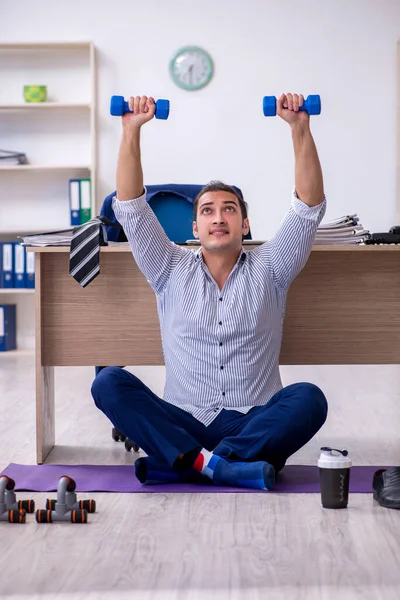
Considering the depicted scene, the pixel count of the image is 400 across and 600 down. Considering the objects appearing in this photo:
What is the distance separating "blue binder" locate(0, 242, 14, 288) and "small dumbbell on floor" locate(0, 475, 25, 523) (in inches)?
163

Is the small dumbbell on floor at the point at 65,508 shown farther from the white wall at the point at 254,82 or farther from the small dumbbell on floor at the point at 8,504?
the white wall at the point at 254,82

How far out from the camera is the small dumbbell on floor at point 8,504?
202 cm

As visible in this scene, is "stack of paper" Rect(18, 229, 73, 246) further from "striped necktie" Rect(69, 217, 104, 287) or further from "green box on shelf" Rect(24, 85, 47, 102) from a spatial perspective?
"green box on shelf" Rect(24, 85, 47, 102)

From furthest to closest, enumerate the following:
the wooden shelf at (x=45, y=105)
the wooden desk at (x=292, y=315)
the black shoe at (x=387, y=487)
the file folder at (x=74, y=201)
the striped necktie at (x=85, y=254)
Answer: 1. the file folder at (x=74, y=201)
2. the wooden shelf at (x=45, y=105)
3. the wooden desk at (x=292, y=315)
4. the striped necktie at (x=85, y=254)
5. the black shoe at (x=387, y=487)

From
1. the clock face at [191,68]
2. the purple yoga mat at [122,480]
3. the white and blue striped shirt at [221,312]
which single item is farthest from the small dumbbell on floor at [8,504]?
the clock face at [191,68]

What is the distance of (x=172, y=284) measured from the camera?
8.68ft

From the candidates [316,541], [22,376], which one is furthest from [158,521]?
[22,376]

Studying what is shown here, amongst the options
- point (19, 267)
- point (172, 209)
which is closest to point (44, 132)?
point (19, 267)

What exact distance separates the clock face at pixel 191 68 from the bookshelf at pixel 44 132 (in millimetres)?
556

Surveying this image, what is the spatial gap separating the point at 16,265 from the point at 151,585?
4.73 m

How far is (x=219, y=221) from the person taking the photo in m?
2.61

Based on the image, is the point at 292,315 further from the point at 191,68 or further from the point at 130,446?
the point at 191,68

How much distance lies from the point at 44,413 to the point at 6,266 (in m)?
3.39

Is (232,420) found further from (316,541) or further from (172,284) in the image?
Result: (316,541)
